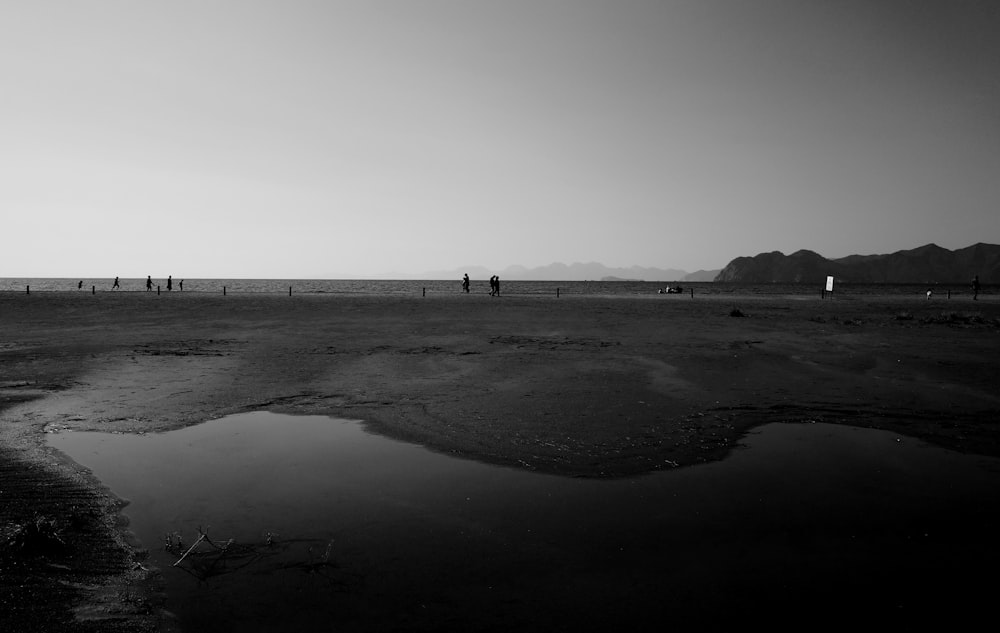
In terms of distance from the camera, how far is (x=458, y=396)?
11.1 m

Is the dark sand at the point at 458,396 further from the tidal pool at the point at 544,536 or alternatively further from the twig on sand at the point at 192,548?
the tidal pool at the point at 544,536

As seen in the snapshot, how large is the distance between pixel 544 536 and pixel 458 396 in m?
6.21

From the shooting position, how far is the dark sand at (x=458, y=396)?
493 cm

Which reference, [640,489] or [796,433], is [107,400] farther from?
[796,433]

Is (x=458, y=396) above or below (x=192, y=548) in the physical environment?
above

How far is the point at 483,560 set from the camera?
459 centimetres

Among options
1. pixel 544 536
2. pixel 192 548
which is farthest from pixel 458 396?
pixel 192 548

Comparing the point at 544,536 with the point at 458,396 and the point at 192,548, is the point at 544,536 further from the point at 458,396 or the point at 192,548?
the point at 458,396

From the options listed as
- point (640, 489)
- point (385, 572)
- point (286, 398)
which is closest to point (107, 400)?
point (286, 398)

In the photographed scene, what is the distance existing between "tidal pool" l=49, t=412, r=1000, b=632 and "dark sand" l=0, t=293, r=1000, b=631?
1.61 ft

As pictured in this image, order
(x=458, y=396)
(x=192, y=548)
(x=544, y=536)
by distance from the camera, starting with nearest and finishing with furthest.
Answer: (x=192, y=548) < (x=544, y=536) < (x=458, y=396)

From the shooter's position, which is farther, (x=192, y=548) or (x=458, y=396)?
(x=458, y=396)

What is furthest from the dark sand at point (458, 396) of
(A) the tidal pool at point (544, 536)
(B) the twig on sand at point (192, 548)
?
(A) the tidal pool at point (544, 536)

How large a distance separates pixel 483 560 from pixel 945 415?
9.58m
